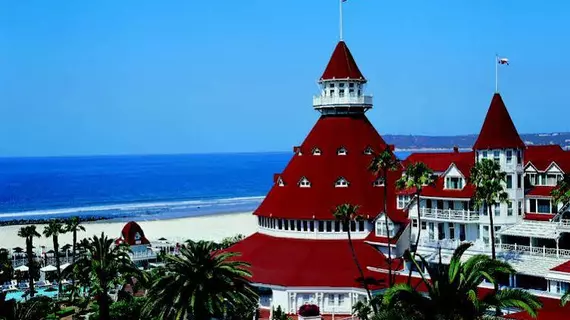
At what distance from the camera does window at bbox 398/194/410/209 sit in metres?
59.6

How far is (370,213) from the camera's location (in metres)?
59.9

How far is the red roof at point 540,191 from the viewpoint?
51.5m

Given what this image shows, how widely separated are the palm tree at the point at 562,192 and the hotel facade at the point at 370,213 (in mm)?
1022

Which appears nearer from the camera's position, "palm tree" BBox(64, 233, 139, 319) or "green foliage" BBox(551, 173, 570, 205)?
"green foliage" BBox(551, 173, 570, 205)

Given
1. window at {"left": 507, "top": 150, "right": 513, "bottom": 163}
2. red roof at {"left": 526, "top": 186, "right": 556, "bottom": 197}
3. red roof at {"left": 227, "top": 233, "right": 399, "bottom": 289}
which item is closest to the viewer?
red roof at {"left": 526, "top": 186, "right": 556, "bottom": 197}

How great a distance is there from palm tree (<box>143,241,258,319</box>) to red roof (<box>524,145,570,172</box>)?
25.0 metres

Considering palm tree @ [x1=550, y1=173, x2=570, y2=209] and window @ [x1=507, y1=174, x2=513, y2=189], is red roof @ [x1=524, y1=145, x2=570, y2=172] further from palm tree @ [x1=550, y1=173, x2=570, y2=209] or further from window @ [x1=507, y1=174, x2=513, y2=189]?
palm tree @ [x1=550, y1=173, x2=570, y2=209]

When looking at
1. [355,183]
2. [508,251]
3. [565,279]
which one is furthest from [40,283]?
[565,279]

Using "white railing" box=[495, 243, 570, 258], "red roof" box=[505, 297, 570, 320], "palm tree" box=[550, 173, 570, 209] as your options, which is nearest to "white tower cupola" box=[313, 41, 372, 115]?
"white railing" box=[495, 243, 570, 258]

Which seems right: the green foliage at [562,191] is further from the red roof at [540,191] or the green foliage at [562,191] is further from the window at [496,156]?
the window at [496,156]

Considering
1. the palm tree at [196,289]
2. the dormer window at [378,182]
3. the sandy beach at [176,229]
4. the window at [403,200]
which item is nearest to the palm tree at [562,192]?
the window at [403,200]

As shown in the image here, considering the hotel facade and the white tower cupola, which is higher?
the white tower cupola

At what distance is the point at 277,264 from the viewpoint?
58406 mm

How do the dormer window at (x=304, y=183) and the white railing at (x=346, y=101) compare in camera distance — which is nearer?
the dormer window at (x=304, y=183)
